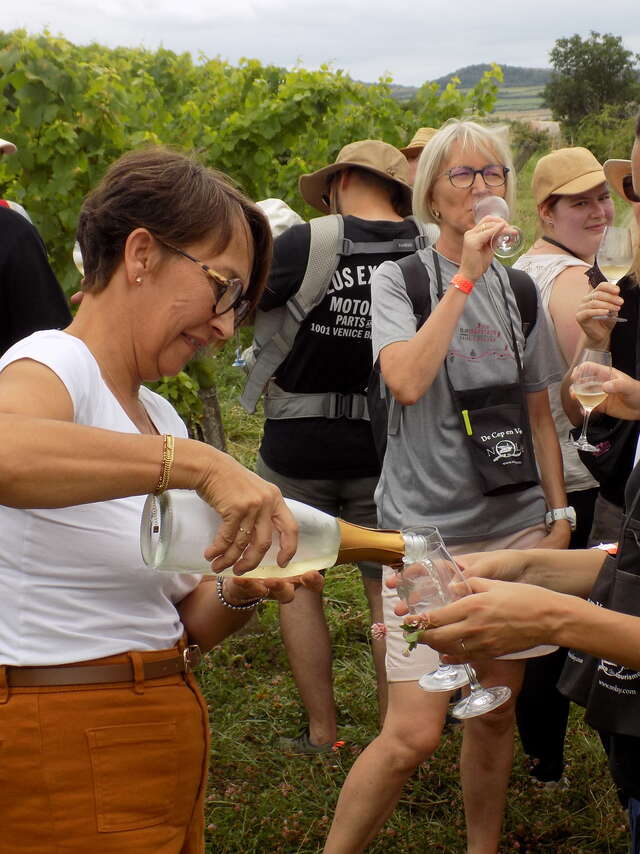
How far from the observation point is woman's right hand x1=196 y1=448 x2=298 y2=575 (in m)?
1.60

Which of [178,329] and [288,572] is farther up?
[178,329]

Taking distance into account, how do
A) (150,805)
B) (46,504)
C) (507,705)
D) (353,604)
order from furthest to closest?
1. (353,604)
2. (507,705)
3. (150,805)
4. (46,504)

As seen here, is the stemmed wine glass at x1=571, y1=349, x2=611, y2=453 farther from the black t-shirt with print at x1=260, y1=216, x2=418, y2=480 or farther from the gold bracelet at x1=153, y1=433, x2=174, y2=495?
the gold bracelet at x1=153, y1=433, x2=174, y2=495

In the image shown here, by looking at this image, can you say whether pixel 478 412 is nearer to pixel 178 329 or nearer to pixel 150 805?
pixel 178 329

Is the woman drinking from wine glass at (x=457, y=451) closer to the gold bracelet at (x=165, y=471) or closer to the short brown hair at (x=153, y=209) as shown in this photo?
the short brown hair at (x=153, y=209)

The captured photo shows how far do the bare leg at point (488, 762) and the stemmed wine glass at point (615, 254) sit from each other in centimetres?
123

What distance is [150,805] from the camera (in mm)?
1904

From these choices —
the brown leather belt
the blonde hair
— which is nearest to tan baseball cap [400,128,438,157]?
the blonde hair

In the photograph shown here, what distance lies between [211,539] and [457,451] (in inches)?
60.8

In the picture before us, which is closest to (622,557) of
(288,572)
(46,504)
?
(288,572)

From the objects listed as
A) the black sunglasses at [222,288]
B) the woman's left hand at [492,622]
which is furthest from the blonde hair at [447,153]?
the woman's left hand at [492,622]

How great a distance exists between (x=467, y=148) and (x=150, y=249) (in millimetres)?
1866

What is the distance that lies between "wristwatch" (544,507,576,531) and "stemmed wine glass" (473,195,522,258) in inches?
34.7

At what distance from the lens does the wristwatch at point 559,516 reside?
Answer: 3361 mm
